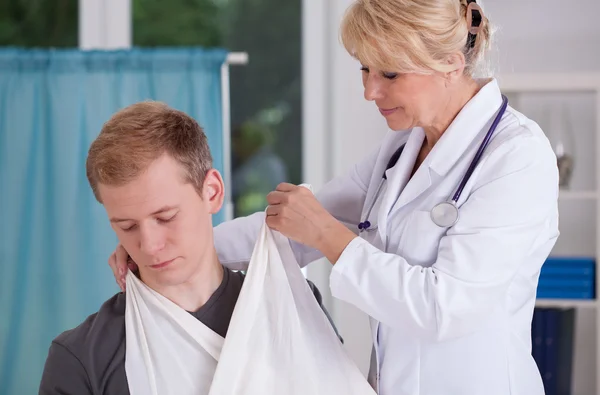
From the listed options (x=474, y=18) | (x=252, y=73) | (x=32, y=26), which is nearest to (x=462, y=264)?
(x=474, y=18)

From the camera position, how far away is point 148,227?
4.55ft

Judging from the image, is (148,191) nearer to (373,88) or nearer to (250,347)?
(250,347)

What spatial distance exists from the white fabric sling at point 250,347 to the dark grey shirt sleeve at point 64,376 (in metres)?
0.08

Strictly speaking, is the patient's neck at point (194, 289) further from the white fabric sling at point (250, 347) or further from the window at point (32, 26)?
the window at point (32, 26)

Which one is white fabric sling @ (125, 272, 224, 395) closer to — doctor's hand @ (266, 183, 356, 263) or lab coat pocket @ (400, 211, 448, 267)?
doctor's hand @ (266, 183, 356, 263)

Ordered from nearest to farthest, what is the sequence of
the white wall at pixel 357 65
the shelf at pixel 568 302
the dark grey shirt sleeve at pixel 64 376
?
1. the dark grey shirt sleeve at pixel 64 376
2. the shelf at pixel 568 302
3. the white wall at pixel 357 65

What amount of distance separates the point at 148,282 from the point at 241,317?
205 mm

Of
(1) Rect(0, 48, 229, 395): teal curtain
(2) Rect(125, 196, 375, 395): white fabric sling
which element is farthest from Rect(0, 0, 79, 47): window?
(2) Rect(125, 196, 375, 395): white fabric sling

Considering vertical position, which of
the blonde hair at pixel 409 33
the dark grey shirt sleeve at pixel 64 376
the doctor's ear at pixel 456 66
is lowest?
the dark grey shirt sleeve at pixel 64 376

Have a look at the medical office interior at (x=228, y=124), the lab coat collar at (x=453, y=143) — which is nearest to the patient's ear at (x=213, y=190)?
the lab coat collar at (x=453, y=143)

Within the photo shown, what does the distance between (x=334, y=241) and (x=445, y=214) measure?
213 mm

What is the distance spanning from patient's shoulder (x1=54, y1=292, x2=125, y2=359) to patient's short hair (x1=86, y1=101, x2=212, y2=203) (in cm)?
21

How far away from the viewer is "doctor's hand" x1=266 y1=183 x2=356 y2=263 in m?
1.45

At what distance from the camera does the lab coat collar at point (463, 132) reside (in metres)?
1.53
